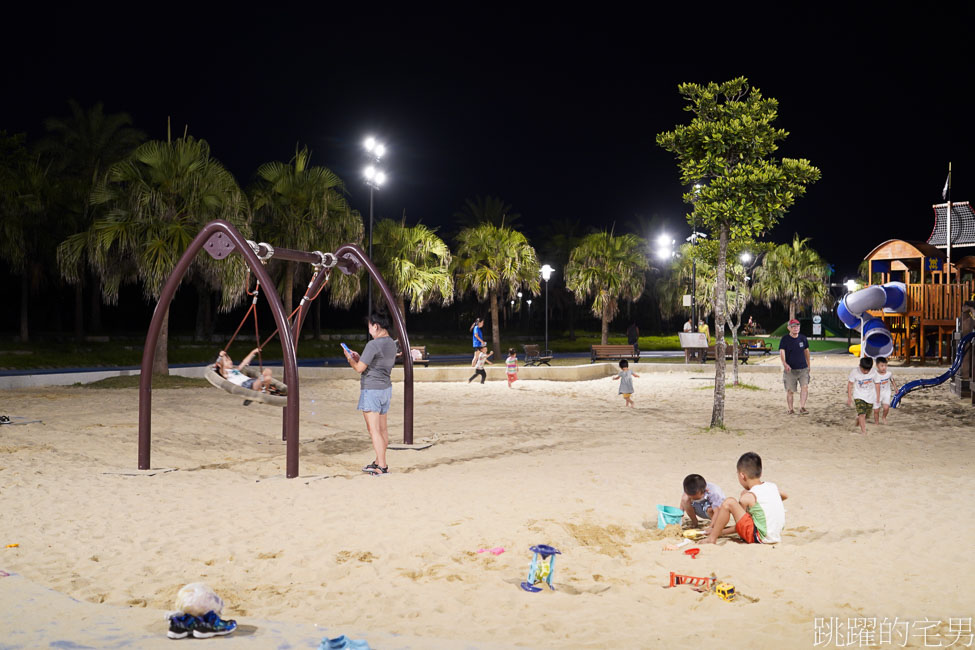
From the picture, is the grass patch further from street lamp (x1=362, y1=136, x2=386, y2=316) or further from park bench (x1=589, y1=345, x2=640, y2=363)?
park bench (x1=589, y1=345, x2=640, y2=363)

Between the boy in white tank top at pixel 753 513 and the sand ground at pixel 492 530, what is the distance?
0.45ft

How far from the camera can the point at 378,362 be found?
9.38 meters

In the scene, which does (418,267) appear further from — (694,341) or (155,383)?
(155,383)

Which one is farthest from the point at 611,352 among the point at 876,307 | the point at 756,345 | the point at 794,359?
the point at 794,359

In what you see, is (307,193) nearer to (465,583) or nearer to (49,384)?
(49,384)

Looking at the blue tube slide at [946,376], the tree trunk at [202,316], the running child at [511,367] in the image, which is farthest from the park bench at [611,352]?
the tree trunk at [202,316]

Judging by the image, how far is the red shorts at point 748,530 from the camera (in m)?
6.31

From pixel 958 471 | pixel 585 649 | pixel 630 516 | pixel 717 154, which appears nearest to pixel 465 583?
pixel 585 649

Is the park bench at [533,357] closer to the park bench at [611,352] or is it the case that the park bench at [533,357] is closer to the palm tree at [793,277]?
the park bench at [611,352]

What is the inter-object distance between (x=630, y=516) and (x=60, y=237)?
32.5 meters

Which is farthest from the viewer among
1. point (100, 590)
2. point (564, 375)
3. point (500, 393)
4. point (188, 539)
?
point (564, 375)

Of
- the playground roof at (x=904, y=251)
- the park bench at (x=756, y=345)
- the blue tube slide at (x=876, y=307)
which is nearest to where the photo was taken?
the blue tube slide at (x=876, y=307)

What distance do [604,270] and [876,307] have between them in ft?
42.0

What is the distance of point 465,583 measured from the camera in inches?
214
